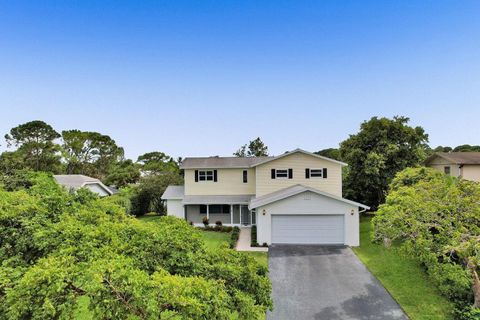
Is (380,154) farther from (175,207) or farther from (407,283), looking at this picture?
(175,207)

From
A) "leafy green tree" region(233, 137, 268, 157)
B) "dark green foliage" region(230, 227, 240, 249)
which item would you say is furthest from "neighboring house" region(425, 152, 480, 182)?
"leafy green tree" region(233, 137, 268, 157)

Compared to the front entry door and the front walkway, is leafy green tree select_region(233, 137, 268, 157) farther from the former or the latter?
the front walkway

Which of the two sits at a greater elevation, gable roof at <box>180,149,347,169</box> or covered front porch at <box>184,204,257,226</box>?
gable roof at <box>180,149,347,169</box>

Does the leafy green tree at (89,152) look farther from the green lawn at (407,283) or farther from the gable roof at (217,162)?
the green lawn at (407,283)

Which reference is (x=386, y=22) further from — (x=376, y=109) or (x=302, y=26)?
(x=376, y=109)

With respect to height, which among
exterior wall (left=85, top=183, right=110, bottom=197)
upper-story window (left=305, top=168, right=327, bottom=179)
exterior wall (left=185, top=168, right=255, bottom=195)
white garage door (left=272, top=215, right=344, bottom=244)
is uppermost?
upper-story window (left=305, top=168, right=327, bottom=179)

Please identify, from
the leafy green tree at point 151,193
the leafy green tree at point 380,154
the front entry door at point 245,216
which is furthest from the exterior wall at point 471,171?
the leafy green tree at point 151,193

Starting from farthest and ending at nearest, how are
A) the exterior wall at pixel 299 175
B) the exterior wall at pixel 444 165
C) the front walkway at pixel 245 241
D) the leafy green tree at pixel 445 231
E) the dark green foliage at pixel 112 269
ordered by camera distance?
1. the exterior wall at pixel 444 165
2. the exterior wall at pixel 299 175
3. the front walkway at pixel 245 241
4. the leafy green tree at pixel 445 231
5. the dark green foliage at pixel 112 269
